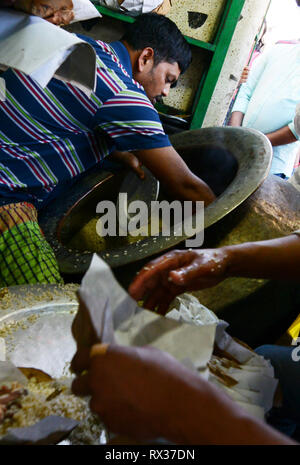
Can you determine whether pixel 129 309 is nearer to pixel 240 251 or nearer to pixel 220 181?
pixel 240 251

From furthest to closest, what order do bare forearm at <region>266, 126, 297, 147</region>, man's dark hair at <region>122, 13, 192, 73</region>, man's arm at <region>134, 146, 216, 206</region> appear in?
bare forearm at <region>266, 126, 297, 147</region>, man's dark hair at <region>122, 13, 192, 73</region>, man's arm at <region>134, 146, 216, 206</region>

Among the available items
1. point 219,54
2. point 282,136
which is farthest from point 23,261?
point 219,54

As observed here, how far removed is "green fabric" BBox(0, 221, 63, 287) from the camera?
5.74 feet

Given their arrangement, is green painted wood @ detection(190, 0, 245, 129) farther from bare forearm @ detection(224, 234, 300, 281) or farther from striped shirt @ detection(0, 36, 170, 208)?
bare forearm @ detection(224, 234, 300, 281)

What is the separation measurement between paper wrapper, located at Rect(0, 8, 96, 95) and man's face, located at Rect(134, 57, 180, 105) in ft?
4.00

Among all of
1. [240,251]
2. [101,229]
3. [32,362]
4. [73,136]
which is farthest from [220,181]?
[32,362]

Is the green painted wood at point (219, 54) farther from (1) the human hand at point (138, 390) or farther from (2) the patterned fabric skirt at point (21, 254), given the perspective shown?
(1) the human hand at point (138, 390)

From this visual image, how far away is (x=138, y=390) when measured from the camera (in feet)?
1.98

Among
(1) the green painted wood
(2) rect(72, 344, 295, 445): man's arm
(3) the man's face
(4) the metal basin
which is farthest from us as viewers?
(1) the green painted wood

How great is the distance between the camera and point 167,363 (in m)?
Result: 0.63

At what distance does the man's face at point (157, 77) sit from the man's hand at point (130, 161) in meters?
0.49

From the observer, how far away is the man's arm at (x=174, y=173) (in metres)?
2.12

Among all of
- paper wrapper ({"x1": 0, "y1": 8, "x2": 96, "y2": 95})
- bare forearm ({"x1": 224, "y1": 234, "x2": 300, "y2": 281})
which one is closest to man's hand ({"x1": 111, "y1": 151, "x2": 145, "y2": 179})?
paper wrapper ({"x1": 0, "y1": 8, "x2": 96, "y2": 95})
